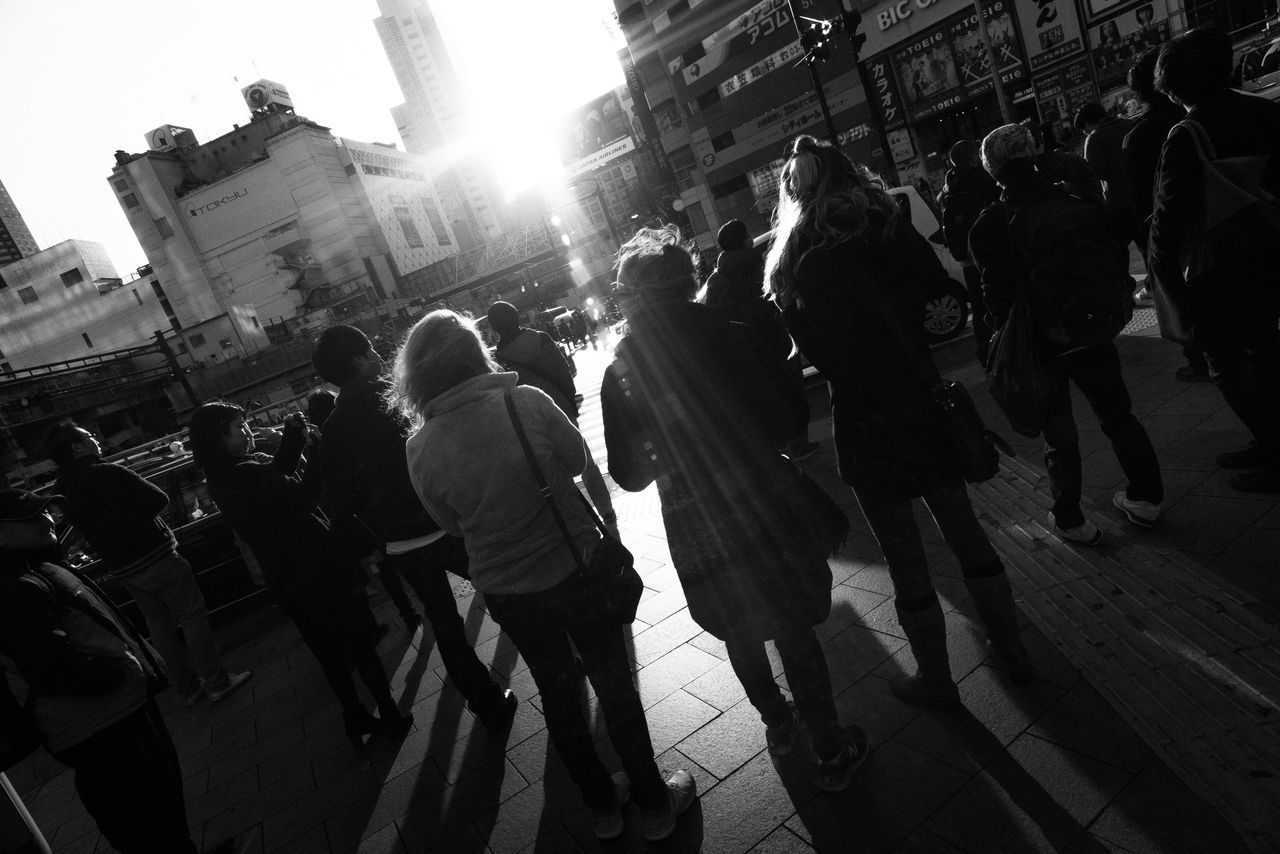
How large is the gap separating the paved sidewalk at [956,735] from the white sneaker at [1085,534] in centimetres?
5

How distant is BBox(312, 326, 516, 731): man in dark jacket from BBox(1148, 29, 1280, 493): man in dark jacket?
378 centimetres

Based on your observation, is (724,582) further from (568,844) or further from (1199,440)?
(1199,440)

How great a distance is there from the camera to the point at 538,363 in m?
5.07

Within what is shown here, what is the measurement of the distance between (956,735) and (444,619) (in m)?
2.44

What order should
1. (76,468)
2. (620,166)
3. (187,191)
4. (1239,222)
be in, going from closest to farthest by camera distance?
(1239,222)
(76,468)
(187,191)
(620,166)

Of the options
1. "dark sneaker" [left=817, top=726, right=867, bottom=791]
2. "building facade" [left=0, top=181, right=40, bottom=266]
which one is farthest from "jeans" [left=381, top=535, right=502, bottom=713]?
"building facade" [left=0, top=181, right=40, bottom=266]

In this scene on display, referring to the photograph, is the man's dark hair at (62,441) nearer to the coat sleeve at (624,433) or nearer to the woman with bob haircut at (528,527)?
the woman with bob haircut at (528,527)

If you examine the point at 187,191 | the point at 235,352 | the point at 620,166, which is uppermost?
the point at 187,191

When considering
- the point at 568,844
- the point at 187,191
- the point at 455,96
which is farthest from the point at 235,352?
the point at 455,96

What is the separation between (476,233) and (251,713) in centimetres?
11111

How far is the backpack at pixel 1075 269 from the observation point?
3.14 metres

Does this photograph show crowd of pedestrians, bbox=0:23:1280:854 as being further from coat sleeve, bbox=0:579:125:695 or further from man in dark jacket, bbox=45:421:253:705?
man in dark jacket, bbox=45:421:253:705

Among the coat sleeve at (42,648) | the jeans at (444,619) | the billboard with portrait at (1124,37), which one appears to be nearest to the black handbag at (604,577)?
the jeans at (444,619)

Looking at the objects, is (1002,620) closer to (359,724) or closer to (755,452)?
(755,452)
